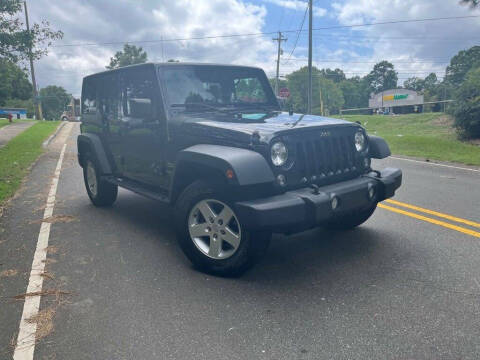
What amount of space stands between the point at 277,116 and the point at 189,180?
127 cm

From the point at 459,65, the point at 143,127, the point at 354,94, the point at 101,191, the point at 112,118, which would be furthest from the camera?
the point at 354,94

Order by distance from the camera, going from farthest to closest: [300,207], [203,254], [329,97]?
[329,97]
[203,254]
[300,207]

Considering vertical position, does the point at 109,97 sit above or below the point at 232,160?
above

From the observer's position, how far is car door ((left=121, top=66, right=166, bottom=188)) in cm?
458

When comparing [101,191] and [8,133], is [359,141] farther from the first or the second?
[8,133]

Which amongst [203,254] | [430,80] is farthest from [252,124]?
[430,80]

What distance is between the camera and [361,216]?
502cm

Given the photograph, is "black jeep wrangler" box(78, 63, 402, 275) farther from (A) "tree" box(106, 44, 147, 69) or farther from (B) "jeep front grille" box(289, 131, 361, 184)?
(A) "tree" box(106, 44, 147, 69)

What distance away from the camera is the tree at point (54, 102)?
124000 millimetres

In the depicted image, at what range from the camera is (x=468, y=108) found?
636 inches

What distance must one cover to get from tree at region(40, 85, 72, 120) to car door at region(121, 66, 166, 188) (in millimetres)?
128608

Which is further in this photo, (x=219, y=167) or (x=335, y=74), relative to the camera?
(x=335, y=74)

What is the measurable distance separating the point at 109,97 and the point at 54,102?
133 metres

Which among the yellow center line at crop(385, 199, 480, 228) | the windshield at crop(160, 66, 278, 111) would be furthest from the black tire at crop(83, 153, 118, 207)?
the yellow center line at crop(385, 199, 480, 228)
